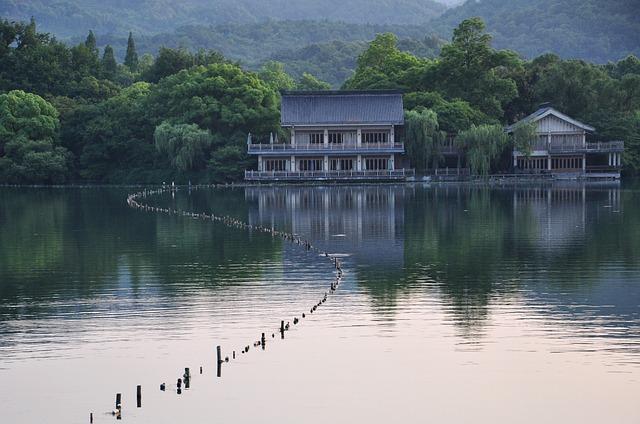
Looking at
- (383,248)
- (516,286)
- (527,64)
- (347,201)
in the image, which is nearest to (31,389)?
(516,286)

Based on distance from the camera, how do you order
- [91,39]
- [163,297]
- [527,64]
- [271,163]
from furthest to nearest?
[91,39]
[527,64]
[271,163]
[163,297]

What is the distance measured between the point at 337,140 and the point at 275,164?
17.3ft

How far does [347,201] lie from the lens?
64.1 metres

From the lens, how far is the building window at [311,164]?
86938 millimetres

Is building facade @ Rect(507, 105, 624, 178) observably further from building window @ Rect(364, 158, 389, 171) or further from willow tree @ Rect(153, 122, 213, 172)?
willow tree @ Rect(153, 122, 213, 172)

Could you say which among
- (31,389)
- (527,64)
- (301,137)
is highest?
(527,64)

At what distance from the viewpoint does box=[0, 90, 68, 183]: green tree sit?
8400 centimetres

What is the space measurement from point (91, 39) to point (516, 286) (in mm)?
104968

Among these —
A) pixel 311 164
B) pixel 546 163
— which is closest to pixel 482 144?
pixel 546 163

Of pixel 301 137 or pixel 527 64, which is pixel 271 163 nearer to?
pixel 301 137

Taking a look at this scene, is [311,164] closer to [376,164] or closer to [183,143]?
[376,164]

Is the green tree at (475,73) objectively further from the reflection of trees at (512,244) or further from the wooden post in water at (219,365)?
the wooden post in water at (219,365)

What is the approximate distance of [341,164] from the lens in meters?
87.2

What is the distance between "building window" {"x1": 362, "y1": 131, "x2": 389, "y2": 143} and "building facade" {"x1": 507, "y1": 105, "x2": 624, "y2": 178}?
938 cm
